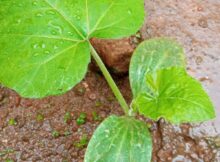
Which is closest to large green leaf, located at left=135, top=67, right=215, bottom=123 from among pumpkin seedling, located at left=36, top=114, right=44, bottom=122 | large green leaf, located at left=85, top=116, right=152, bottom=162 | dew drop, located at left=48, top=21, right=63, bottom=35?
large green leaf, located at left=85, top=116, right=152, bottom=162

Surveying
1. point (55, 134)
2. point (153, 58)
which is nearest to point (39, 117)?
point (55, 134)

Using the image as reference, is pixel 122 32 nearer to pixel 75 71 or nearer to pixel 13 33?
pixel 75 71

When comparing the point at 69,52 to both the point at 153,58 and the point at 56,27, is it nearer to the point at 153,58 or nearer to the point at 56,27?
the point at 56,27

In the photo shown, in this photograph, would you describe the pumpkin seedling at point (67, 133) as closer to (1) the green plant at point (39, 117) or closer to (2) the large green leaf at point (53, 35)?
(1) the green plant at point (39, 117)

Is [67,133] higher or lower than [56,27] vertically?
lower

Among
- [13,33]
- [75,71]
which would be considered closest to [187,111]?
[75,71]
